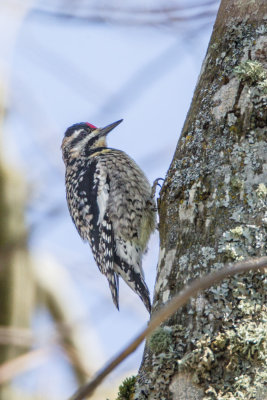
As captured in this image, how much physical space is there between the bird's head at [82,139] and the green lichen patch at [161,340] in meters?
3.11

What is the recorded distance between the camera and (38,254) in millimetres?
5418

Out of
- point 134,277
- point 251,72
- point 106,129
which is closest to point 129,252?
point 134,277

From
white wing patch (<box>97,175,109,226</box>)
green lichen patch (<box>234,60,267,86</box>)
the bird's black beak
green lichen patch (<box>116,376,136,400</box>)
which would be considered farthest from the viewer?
the bird's black beak

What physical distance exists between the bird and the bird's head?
23cm

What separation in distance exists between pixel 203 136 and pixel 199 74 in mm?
381

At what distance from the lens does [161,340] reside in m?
1.91

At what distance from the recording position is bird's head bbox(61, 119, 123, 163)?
196 inches

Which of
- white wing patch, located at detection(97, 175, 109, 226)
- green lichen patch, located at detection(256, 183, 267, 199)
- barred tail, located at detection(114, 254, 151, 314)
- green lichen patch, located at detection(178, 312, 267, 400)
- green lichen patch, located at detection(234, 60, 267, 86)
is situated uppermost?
white wing patch, located at detection(97, 175, 109, 226)

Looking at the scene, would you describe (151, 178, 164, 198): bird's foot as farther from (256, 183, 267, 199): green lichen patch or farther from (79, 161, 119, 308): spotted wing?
(256, 183, 267, 199): green lichen patch

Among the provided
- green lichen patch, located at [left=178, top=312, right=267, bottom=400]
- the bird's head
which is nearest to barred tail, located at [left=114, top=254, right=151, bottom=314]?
the bird's head

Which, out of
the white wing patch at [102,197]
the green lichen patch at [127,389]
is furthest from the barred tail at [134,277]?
the green lichen patch at [127,389]

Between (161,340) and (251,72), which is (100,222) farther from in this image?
(161,340)

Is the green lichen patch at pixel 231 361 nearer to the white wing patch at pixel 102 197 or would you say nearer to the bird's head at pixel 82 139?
the white wing patch at pixel 102 197

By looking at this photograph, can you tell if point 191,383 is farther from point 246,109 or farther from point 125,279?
point 125,279
